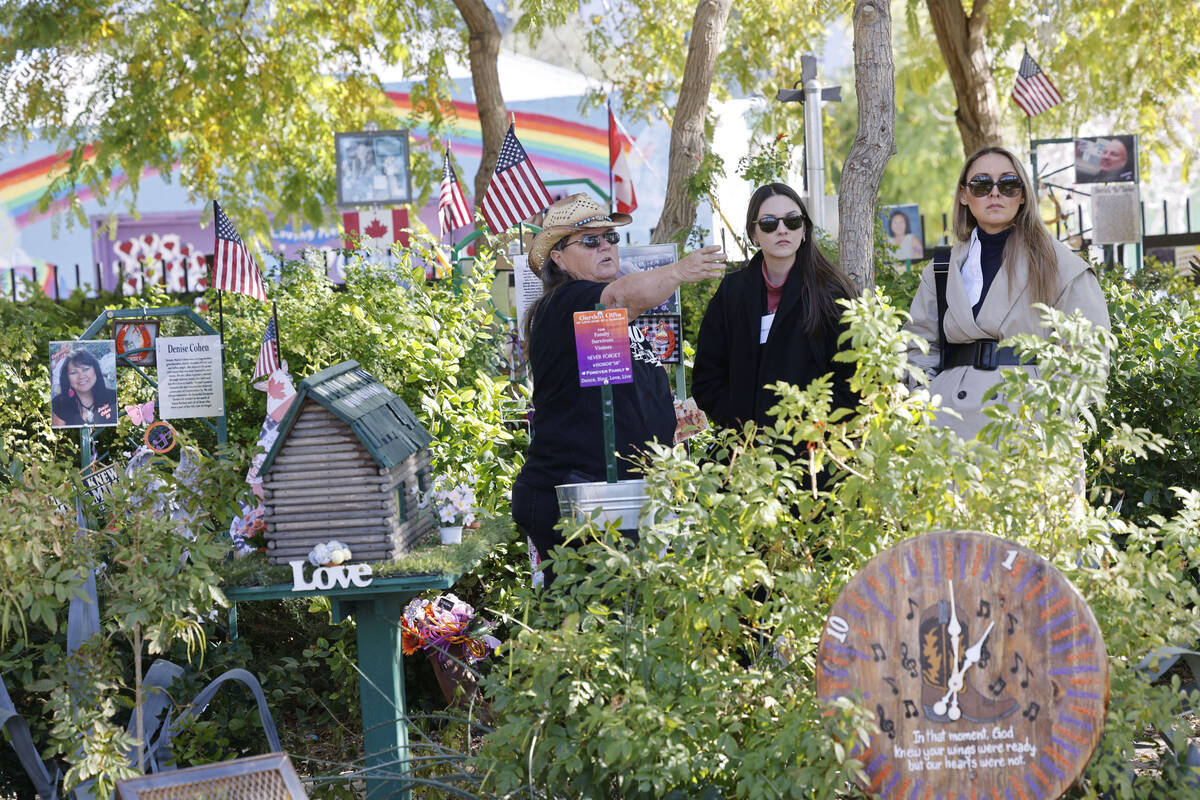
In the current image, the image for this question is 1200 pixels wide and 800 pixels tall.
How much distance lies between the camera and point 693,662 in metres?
2.86

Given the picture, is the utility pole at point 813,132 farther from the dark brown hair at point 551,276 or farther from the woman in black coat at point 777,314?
the dark brown hair at point 551,276

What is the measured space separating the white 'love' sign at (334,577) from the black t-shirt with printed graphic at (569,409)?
59 centimetres

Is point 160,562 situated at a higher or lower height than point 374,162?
lower

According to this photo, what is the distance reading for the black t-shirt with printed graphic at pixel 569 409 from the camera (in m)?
3.56

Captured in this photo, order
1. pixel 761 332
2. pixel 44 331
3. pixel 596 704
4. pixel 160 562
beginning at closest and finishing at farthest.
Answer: pixel 596 704, pixel 160 562, pixel 761 332, pixel 44 331

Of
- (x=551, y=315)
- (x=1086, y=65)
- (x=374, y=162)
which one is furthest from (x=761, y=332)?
(x=1086, y=65)

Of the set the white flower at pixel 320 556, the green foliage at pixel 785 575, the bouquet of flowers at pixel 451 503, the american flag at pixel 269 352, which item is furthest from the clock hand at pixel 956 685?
the american flag at pixel 269 352

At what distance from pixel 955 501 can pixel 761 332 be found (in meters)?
1.16

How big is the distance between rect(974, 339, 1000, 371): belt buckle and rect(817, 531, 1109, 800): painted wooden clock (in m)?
1.18

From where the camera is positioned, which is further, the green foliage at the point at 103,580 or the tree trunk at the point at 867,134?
the tree trunk at the point at 867,134

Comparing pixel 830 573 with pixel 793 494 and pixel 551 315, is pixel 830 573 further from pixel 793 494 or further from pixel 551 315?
pixel 551 315

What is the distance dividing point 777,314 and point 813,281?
0.49 feet

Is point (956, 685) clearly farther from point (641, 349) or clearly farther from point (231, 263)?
point (231, 263)

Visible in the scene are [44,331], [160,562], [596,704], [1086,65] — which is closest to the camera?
[596,704]
